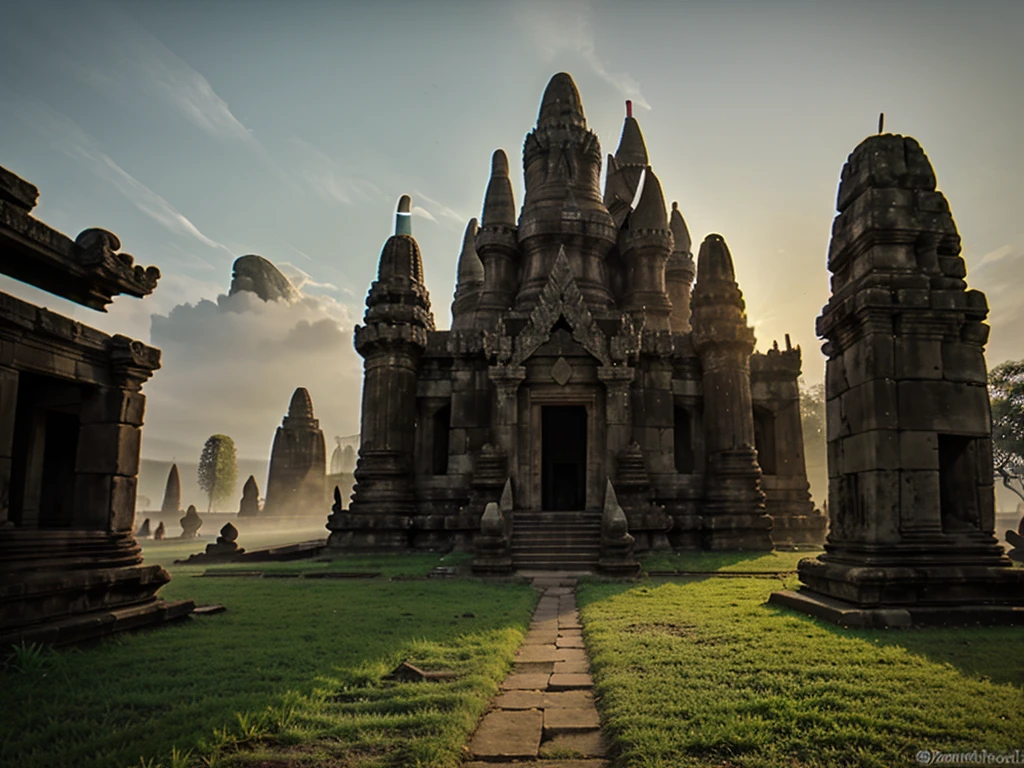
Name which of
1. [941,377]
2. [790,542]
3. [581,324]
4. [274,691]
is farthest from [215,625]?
[790,542]

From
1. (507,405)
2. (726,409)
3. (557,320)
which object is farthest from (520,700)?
(726,409)

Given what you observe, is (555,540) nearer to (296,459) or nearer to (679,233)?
(679,233)

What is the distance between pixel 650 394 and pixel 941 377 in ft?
38.4

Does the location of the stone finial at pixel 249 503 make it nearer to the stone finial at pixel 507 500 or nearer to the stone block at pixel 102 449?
the stone finial at pixel 507 500

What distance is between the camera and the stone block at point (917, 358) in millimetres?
8289

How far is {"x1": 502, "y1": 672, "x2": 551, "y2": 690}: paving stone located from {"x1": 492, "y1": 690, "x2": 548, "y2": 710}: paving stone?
111 mm

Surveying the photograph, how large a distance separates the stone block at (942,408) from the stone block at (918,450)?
92 millimetres

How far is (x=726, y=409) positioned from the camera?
1964 cm

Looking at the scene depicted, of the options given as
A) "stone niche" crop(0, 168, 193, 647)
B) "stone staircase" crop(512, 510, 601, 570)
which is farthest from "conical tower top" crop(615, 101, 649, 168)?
"stone niche" crop(0, 168, 193, 647)

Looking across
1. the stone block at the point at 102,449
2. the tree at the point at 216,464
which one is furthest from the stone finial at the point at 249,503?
the stone block at the point at 102,449

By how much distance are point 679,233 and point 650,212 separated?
8.06 m

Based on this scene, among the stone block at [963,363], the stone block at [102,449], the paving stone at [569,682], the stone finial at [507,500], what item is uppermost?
the stone block at [963,363]

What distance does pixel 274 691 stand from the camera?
16.6 ft

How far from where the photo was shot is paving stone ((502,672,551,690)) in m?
5.54
